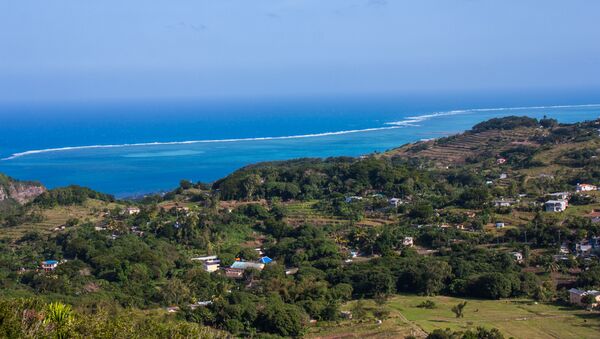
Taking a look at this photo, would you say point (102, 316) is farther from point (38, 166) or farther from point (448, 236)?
point (38, 166)

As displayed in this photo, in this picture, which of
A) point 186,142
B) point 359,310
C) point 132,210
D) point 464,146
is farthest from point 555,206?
point 186,142

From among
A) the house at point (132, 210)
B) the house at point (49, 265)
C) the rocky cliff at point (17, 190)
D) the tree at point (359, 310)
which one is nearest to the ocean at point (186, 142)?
the rocky cliff at point (17, 190)

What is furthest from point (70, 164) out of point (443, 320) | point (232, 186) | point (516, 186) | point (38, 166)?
point (443, 320)

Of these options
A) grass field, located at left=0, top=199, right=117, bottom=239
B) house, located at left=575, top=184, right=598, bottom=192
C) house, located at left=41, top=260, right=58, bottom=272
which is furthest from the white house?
house, located at left=41, top=260, right=58, bottom=272

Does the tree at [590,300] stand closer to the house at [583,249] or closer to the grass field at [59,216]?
the house at [583,249]

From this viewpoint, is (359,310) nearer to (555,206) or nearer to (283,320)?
(283,320)

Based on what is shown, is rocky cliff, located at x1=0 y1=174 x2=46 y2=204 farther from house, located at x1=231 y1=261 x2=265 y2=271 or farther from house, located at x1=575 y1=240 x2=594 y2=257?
house, located at x1=575 y1=240 x2=594 y2=257
